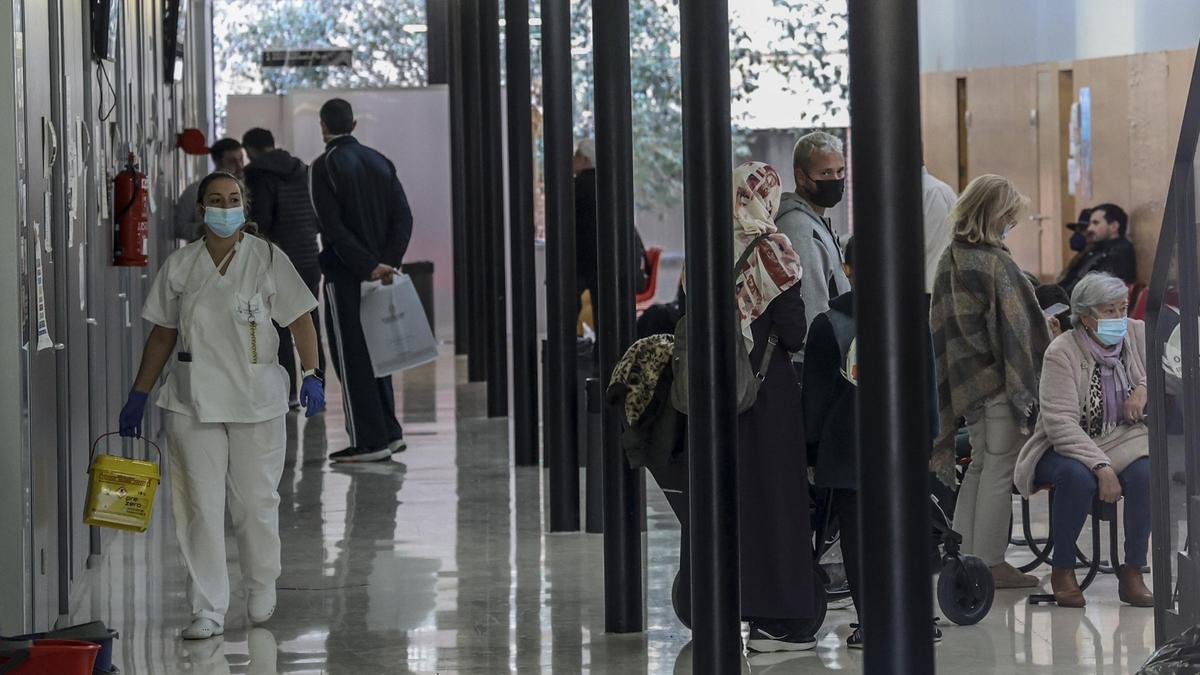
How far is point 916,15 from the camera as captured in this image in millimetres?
3150

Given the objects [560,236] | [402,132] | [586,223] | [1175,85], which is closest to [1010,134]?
[1175,85]

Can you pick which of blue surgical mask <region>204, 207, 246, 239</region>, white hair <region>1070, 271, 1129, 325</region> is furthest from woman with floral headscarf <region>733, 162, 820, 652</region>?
blue surgical mask <region>204, 207, 246, 239</region>

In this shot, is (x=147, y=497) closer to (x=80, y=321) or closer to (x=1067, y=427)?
(x=80, y=321)

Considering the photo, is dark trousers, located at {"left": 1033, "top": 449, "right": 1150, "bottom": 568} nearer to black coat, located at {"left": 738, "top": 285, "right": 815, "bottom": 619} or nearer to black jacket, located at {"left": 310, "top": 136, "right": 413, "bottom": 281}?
black coat, located at {"left": 738, "top": 285, "right": 815, "bottom": 619}

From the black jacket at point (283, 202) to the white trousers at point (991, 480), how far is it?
225 inches

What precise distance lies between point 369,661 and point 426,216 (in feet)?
40.6

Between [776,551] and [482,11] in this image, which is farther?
[482,11]

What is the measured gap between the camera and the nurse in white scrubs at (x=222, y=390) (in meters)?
5.72

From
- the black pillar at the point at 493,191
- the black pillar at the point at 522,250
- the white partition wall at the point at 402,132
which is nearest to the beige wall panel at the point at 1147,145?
the black pillar at the point at 493,191

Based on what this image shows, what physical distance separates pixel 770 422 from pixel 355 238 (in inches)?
185

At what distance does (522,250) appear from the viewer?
933 cm

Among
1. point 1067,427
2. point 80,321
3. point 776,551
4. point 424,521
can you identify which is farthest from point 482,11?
point 776,551

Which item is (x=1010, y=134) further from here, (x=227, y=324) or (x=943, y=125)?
(x=227, y=324)

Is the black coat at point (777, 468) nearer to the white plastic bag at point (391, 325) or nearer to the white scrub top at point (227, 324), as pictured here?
the white scrub top at point (227, 324)
